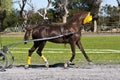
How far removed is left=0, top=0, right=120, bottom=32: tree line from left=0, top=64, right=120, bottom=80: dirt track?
197 ft

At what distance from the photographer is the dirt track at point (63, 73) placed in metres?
13.9

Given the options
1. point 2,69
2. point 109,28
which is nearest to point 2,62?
point 2,69

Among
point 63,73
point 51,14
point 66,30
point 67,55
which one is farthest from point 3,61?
point 51,14

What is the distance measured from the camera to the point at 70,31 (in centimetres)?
1714

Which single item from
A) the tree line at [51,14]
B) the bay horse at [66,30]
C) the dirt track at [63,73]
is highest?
the bay horse at [66,30]

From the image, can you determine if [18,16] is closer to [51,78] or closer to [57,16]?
[57,16]

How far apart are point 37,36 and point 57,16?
76.5 meters

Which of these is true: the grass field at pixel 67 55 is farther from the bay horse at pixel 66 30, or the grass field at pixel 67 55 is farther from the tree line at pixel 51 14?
the tree line at pixel 51 14

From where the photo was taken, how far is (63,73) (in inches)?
597

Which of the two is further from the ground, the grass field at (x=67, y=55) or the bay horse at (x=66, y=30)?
the bay horse at (x=66, y=30)

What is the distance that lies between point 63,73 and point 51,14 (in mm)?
78357

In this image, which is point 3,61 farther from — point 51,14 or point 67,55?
point 51,14

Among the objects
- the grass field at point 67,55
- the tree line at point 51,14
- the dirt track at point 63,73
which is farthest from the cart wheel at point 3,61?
the tree line at point 51,14

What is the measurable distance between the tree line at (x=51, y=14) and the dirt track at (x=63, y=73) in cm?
6016
